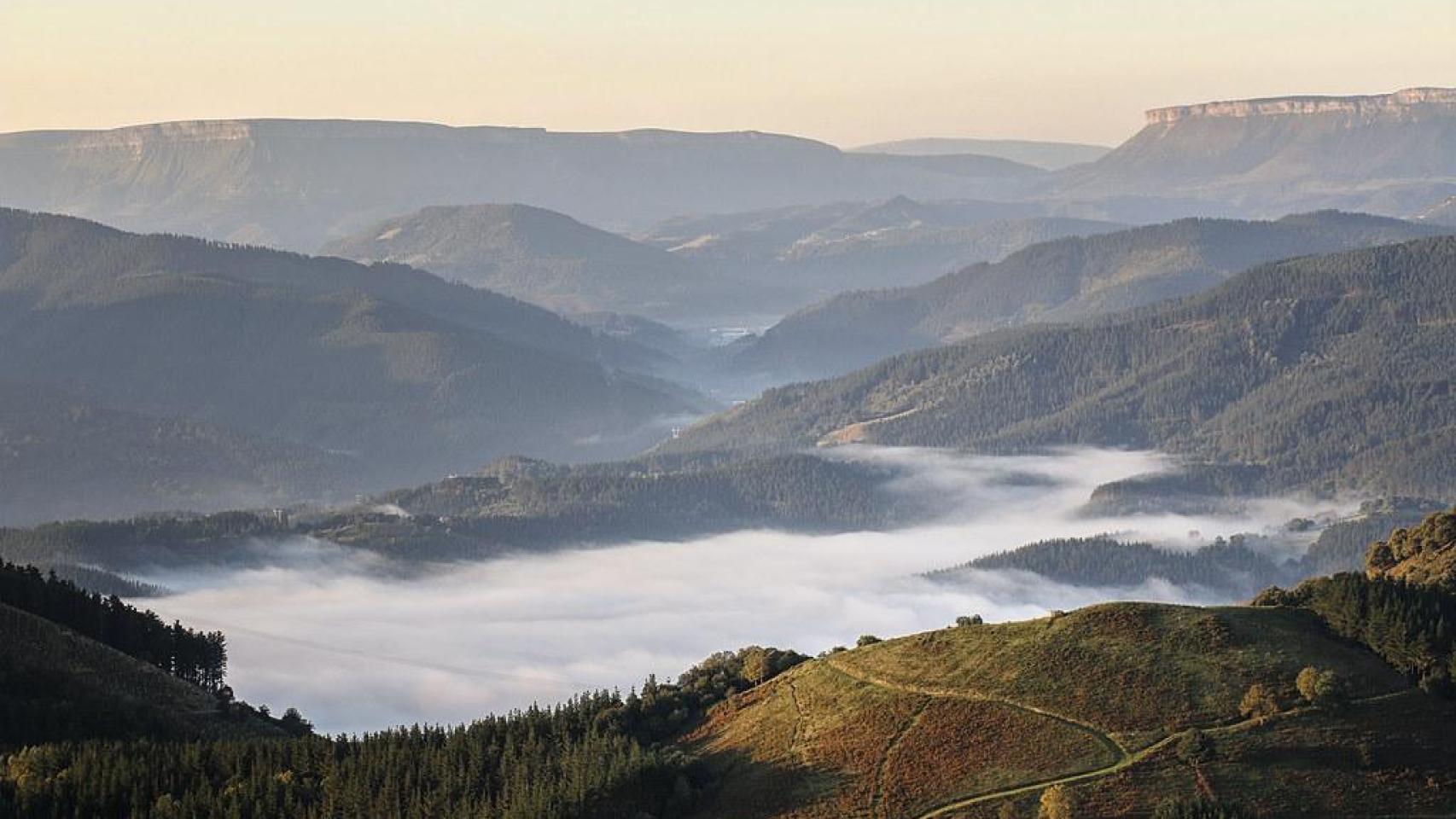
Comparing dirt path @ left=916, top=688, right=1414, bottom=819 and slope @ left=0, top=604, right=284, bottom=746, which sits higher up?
slope @ left=0, top=604, right=284, bottom=746

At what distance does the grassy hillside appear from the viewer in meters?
132

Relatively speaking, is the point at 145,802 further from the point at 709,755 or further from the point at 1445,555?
the point at 1445,555

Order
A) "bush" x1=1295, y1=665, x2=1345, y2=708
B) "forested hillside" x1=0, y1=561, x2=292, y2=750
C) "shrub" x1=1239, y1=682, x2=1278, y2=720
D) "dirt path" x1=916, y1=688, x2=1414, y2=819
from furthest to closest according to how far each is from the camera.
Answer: "forested hillside" x1=0, y1=561, x2=292, y2=750, "bush" x1=1295, y1=665, x2=1345, y2=708, "shrub" x1=1239, y1=682, x2=1278, y2=720, "dirt path" x1=916, y1=688, x2=1414, y2=819

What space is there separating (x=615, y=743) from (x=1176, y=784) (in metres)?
35.6

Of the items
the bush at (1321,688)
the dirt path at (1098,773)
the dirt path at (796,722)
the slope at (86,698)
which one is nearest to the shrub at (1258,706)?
the dirt path at (1098,773)

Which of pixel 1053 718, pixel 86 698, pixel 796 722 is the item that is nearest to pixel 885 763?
pixel 1053 718

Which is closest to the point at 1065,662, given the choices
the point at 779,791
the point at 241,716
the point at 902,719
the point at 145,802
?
the point at 902,719

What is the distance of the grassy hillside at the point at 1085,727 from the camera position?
433ft

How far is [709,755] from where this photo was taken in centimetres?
15000

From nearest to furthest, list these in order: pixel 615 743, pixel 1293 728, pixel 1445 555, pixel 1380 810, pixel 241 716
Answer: pixel 1380 810 → pixel 1293 728 → pixel 615 743 → pixel 1445 555 → pixel 241 716

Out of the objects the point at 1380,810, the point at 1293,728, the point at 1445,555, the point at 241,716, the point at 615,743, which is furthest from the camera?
the point at 241,716

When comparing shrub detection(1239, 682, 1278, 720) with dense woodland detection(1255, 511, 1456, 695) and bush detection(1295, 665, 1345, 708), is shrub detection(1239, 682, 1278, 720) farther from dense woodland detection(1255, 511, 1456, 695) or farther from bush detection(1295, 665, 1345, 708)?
dense woodland detection(1255, 511, 1456, 695)

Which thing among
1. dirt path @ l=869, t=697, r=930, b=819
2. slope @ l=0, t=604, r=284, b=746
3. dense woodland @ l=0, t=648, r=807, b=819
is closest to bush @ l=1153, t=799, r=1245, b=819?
dirt path @ l=869, t=697, r=930, b=819

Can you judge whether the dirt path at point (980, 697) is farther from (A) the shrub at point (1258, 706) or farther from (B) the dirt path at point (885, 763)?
(A) the shrub at point (1258, 706)
